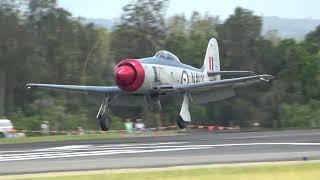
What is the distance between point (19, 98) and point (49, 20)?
45.9 feet

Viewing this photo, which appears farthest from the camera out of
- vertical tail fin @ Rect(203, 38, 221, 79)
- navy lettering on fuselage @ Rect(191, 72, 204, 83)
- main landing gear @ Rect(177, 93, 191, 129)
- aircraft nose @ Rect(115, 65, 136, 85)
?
vertical tail fin @ Rect(203, 38, 221, 79)

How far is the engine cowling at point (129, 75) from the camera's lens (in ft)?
86.1

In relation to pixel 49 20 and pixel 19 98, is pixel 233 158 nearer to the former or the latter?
pixel 19 98

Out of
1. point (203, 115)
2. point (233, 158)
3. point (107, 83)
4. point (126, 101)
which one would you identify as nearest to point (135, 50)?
point (107, 83)

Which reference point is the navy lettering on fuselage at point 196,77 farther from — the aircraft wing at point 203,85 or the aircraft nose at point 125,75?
the aircraft nose at point 125,75

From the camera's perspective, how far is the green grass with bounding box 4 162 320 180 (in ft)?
39.0

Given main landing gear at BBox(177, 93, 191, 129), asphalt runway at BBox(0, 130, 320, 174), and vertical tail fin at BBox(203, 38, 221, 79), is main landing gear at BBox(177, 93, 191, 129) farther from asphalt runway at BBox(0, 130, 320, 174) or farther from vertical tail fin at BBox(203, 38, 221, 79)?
asphalt runway at BBox(0, 130, 320, 174)

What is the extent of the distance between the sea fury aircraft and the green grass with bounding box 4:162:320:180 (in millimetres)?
12078

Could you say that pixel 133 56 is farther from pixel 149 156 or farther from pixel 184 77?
pixel 149 156

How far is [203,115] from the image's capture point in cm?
6506

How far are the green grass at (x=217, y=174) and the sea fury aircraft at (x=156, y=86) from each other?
12.1 metres

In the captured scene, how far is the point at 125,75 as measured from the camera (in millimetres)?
26219

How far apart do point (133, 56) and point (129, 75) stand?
50290mm

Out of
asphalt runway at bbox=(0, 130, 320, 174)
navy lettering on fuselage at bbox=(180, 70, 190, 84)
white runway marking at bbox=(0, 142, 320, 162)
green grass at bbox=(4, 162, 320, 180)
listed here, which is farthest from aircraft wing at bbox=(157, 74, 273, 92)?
green grass at bbox=(4, 162, 320, 180)
